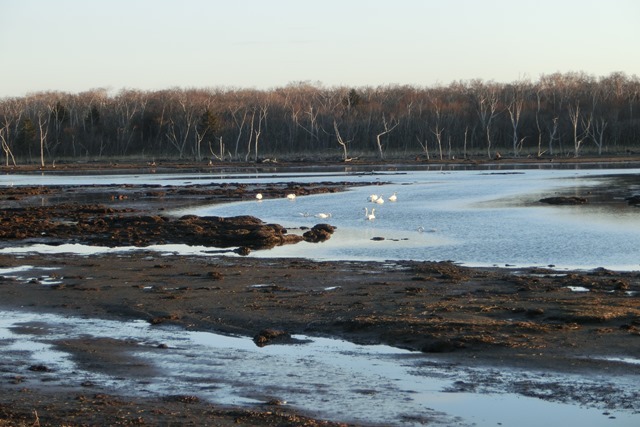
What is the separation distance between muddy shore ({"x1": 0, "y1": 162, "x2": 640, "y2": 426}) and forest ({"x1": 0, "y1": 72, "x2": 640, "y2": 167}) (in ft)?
253

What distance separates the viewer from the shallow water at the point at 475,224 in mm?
21266

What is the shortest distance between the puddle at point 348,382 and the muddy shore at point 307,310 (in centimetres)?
27

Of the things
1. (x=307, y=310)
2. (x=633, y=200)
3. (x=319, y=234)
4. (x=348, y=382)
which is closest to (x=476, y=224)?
(x=319, y=234)

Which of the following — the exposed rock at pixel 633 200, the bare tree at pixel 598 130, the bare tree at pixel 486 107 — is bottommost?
the exposed rock at pixel 633 200

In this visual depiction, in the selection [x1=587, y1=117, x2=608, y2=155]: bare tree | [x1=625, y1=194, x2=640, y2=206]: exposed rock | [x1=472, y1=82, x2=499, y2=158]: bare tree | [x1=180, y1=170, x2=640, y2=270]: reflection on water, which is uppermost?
[x1=472, y1=82, x2=499, y2=158]: bare tree

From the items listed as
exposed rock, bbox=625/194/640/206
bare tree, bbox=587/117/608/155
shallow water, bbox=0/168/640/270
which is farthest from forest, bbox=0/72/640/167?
exposed rock, bbox=625/194/640/206

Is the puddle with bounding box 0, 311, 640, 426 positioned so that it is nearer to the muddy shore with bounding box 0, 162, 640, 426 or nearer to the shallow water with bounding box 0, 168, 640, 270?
the muddy shore with bounding box 0, 162, 640, 426

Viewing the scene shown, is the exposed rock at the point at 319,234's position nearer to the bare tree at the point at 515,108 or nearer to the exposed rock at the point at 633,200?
the exposed rock at the point at 633,200

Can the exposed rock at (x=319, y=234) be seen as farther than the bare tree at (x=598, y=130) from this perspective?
No

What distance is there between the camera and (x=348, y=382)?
985 cm

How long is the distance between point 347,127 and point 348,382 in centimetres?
9859

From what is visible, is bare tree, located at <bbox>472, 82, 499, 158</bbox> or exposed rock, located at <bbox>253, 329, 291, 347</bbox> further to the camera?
bare tree, located at <bbox>472, 82, 499, 158</bbox>

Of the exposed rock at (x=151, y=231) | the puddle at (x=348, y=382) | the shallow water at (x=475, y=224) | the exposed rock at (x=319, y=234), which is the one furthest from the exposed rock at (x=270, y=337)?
the exposed rock at (x=319, y=234)

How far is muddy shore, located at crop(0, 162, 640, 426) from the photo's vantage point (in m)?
8.91
